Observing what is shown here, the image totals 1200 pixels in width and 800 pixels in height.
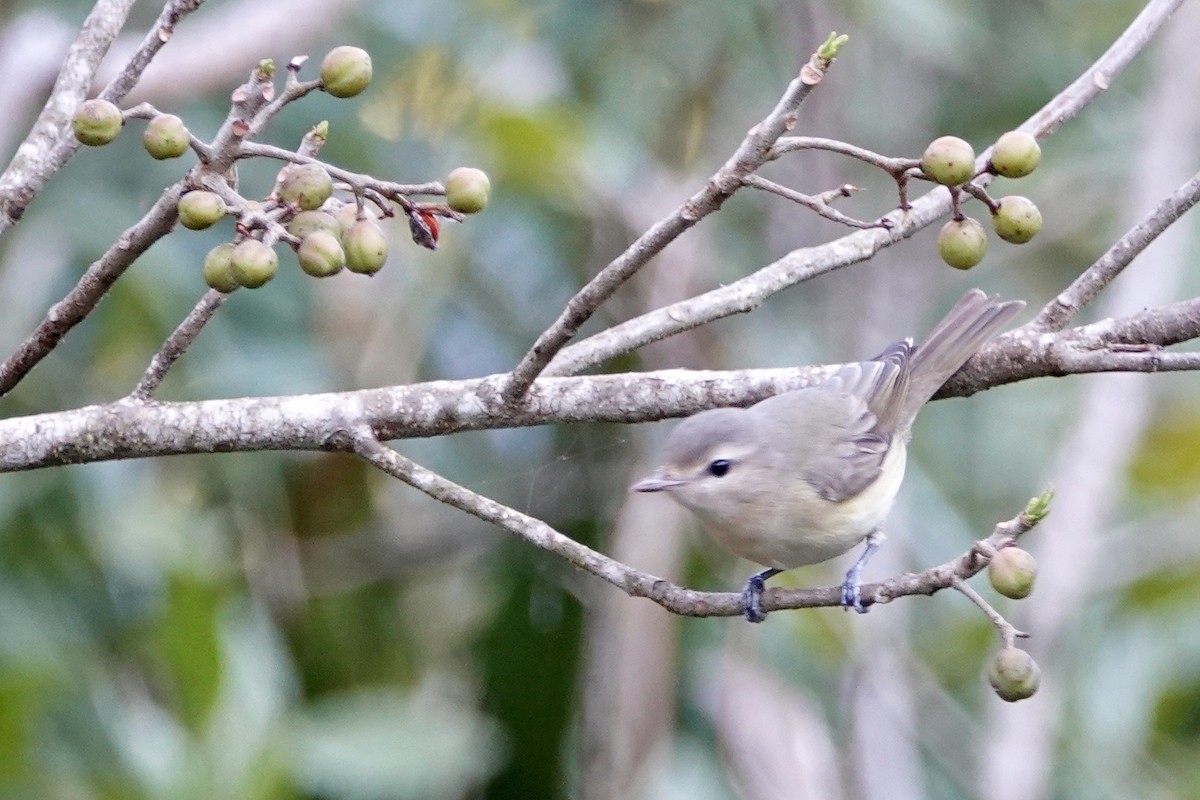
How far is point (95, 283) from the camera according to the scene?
1.94 metres

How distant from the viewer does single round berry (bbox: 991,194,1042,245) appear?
6.88 feet

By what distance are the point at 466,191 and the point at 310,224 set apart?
22 centimetres

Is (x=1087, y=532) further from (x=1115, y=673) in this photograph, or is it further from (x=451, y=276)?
(x=451, y=276)

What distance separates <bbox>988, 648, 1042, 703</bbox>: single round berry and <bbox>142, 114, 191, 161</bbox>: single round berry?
127 cm

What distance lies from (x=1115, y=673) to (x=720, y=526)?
2536mm

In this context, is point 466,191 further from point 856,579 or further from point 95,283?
point 856,579

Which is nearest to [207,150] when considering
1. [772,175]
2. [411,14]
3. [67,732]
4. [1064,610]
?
[67,732]

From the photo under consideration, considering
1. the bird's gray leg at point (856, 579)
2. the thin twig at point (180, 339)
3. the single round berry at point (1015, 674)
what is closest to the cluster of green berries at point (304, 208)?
the thin twig at point (180, 339)

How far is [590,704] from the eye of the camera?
3.84 meters

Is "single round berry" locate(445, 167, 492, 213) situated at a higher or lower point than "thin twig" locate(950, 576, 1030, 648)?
higher

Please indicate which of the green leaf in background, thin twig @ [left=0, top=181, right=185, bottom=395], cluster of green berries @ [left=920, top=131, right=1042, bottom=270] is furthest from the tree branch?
the green leaf in background

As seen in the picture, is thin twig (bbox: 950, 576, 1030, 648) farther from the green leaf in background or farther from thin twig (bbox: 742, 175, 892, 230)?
the green leaf in background

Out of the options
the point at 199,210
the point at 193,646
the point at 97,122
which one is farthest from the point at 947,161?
the point at 193,646

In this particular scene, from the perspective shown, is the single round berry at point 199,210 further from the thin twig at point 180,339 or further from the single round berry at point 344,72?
the thin twig at point 180,339
